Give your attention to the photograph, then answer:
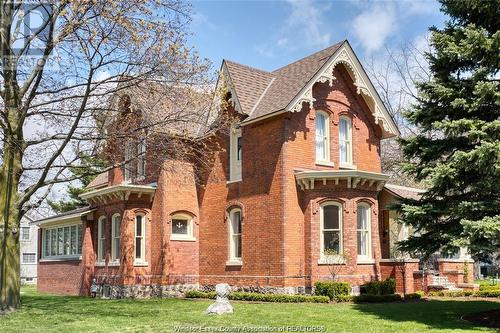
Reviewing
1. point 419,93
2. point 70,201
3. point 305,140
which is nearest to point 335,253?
point 305,140

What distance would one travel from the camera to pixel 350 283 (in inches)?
832

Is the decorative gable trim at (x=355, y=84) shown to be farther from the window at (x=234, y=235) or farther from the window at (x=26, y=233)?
the window at (x=26, y=233)

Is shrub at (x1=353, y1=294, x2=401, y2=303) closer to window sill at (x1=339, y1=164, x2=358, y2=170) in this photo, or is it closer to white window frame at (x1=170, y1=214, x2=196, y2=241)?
window sill at (x1=339, y1=164, x2=358, y2=170)

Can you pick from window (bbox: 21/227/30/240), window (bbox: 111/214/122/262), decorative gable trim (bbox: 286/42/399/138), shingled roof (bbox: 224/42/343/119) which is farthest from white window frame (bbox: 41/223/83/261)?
window (bbox: 21/227/30/240)

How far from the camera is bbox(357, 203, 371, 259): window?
22.5 metres

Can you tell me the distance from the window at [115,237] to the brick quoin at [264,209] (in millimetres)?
231

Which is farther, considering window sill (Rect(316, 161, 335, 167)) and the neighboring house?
the neighboring house

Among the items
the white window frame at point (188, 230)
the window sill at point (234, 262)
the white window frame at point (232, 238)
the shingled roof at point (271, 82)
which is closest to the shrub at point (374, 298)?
the window sill at point (234, 262)

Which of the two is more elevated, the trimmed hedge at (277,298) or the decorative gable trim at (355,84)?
the decorative gable trim at (355,84)

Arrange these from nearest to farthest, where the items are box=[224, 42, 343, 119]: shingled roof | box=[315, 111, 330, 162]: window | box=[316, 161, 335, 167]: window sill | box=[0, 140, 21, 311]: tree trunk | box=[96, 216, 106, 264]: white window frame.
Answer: box=[0, 140, 21, 311]: tree trunk → box=[224, 42, 343, 119]: shingled roof → box=[316, 161, 335, 167]: window sill → box=[315, 111, 330, 162]: window → box=[96, 216, 106, 264]: white window frame

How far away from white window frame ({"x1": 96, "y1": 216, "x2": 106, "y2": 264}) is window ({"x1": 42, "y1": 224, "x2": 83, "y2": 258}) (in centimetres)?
234

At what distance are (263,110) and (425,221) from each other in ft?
30.7

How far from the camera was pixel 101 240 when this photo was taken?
28172mm

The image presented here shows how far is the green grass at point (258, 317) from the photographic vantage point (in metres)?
13.5
